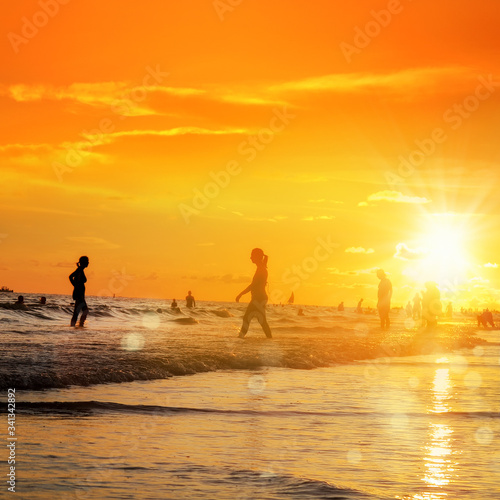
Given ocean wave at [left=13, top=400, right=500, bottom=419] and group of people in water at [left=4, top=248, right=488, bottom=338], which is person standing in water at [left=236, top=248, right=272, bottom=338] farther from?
ocean wave at [left=13, top=400, right=500, bottom=419]

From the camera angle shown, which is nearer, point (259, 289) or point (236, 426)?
point (236, 426)

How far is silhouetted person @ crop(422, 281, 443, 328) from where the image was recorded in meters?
32.0

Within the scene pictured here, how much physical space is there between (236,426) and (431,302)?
25.9m

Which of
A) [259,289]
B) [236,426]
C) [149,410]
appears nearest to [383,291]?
[259,289]

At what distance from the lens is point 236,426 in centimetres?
801

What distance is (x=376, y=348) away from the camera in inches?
798

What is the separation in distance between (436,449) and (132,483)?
306 cm

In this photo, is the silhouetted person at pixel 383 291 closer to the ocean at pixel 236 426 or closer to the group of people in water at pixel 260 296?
the group of people in water at pixel 260 296

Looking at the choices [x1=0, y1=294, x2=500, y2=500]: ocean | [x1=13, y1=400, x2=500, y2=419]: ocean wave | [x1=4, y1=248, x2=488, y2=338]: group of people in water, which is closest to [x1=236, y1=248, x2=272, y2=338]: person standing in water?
[x1=4, y1=248, x2=488, y2=338]: group of people in water

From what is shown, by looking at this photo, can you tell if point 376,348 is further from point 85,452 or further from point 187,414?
point 85,452

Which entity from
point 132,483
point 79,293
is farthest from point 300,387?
point 79,293

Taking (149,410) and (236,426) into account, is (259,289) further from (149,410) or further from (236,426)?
(236,426)

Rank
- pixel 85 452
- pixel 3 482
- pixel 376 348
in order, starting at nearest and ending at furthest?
pixel 3 482
pixel 85 452
pixel 376 348

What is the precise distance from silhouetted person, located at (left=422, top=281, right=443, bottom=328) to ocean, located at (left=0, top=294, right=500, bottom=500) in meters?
16.3
